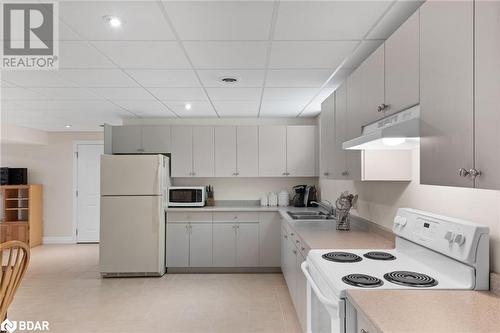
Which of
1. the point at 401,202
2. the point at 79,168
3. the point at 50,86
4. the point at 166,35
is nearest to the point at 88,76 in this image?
the point at 50,86

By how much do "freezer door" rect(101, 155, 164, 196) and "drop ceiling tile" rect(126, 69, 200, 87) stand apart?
1392mm

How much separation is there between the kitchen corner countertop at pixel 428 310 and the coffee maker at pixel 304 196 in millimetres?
3674

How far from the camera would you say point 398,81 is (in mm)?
1794

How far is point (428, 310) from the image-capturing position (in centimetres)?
127

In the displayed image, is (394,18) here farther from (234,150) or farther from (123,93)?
(234,150)

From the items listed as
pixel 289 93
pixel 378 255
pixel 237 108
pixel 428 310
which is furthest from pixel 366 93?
pixel 237 108

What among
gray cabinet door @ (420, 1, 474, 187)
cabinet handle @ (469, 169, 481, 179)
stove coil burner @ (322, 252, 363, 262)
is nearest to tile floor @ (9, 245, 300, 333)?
stove coil burner @ (322, 252, 363, 262)

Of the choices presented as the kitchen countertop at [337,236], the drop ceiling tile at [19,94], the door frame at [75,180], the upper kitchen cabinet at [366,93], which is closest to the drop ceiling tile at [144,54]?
the upper kitchen cabinet at [366,93]

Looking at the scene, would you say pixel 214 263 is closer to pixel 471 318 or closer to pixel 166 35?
pixel 166 35

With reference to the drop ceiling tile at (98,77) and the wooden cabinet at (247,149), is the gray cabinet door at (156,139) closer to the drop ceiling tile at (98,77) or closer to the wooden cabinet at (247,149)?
the wooden cabinet at (247,149)

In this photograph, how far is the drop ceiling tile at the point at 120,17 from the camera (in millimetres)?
1841

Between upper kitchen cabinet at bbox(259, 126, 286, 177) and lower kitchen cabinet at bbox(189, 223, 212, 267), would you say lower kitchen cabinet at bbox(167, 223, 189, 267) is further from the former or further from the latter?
upper kitchen cabinet at bbox(259, 126, 286, 177)

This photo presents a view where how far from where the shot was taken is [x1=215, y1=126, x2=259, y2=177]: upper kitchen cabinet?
5.11 m

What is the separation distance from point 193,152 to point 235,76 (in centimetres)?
219
